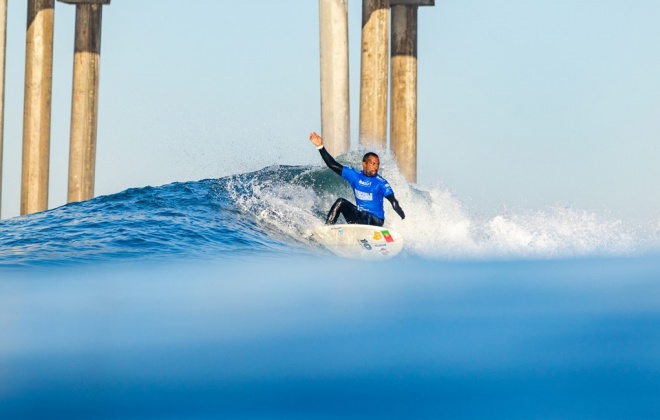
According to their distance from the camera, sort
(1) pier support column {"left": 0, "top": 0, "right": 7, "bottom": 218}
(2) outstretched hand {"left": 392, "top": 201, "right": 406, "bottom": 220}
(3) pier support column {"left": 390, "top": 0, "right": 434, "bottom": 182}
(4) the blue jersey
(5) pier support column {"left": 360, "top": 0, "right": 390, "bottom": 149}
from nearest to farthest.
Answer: (2) outstretched hand {"left": 392, "top": 201, "right": 406, "bottom": 220} < (4) the blue jersey < (5) pier support column {"left": 360, "top": 0, "right": 390, "bottom": 149} < (1) pier support column {"left": 0, "top": 0, "right": 7, "bottom": 218} < (3) pier support column {"left": 390, "top": 0, "right": 434, "bottom": 182}

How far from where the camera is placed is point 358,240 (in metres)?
9.70

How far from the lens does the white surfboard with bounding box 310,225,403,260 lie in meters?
9.33

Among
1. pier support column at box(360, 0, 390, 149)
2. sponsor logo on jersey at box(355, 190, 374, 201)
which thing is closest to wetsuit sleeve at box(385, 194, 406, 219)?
sponsor logo on jersey at box(355, 190, 374, 201)

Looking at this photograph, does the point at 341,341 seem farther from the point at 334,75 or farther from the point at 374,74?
the point at 374,74

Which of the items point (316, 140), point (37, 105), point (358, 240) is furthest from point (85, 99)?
point (358, 240)

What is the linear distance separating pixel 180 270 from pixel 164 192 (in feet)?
19.8

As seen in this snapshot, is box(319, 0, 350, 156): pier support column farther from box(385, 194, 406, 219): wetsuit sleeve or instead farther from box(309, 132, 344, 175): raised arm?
box(385, 194, 406, 219): wetsuit sleeve

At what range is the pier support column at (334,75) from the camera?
503 inches

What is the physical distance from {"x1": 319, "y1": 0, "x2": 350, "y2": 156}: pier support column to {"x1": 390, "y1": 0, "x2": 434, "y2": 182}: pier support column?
1740mm

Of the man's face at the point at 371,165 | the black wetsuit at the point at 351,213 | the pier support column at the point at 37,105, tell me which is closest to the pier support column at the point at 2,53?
the pier support column at the point at 37,105

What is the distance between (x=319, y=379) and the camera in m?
3.75

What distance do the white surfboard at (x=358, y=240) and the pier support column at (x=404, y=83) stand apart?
4.58 metres

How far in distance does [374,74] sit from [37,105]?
5.45 m

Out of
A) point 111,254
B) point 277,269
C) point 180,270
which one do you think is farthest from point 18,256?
point 277,269
